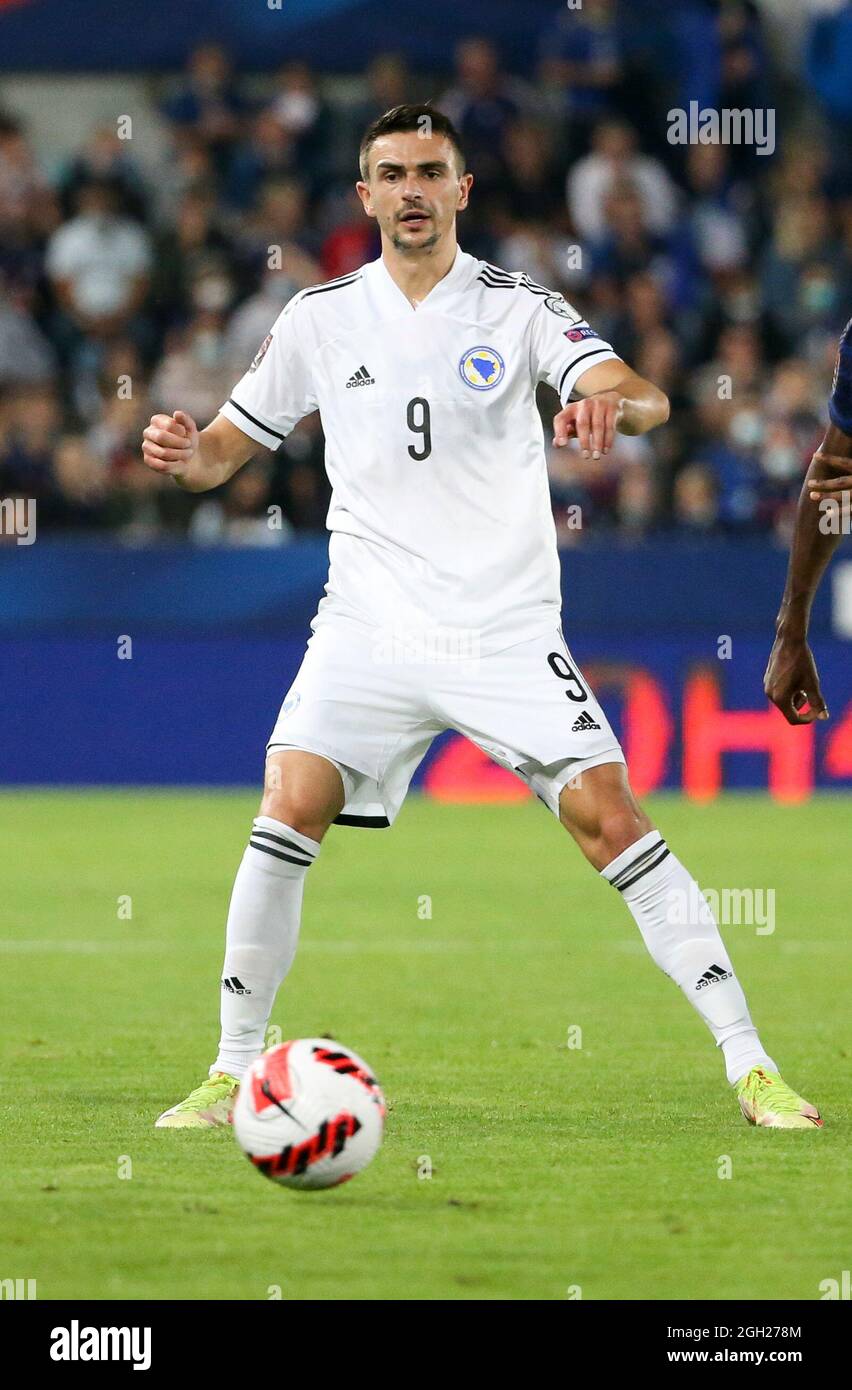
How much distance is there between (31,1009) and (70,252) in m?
11.3

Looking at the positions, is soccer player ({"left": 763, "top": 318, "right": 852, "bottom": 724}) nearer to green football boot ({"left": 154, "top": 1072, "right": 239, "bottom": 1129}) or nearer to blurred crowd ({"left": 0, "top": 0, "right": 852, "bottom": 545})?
green football boot ({"left": 154, "top": 1072, "right": 239, "bottom": 1129})

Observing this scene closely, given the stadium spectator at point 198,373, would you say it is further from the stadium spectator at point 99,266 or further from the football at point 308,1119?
the football at point 308,1119

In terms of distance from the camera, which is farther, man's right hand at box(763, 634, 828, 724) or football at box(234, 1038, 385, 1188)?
man's right hand at box(763, 634, 828, 724)

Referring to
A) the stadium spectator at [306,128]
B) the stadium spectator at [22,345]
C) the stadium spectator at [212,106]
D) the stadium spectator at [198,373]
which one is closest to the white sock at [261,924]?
the stadium spectator at [198,373]

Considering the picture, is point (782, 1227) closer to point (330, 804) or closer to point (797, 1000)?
point (330, 804)

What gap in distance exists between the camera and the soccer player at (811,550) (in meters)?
5.28

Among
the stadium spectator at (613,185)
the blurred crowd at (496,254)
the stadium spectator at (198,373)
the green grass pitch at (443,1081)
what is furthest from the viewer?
the stadium spectator at (613,185)

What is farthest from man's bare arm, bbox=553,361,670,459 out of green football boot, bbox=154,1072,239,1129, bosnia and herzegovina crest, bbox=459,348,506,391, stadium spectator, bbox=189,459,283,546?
stadium spectator, bbox=189,459,283,546

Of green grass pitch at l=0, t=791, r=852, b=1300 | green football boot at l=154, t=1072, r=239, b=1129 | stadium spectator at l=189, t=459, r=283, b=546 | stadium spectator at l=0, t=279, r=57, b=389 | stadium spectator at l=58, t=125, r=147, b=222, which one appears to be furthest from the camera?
stadium spectator at l=58, t=125, r=147, b=222

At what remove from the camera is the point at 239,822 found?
13672 millimetres

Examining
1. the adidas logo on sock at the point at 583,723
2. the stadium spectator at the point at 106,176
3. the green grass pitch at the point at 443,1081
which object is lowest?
the green grass pitch at the point at 443,1081

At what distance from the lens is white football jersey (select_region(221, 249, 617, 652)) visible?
5855 millimetres

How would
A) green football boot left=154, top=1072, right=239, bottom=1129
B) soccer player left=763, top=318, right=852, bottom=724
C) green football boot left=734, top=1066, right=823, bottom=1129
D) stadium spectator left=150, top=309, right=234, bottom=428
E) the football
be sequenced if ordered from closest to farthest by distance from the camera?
the football
soccer player left=763, top=318, right=852, bottom=724
green football boot left=734, top=1066, right=823, bottom=1129
green football boot left=154, top=1072, right=239, bottom=1129
stadium spectator left=150, top=309, right=234, bottom=428

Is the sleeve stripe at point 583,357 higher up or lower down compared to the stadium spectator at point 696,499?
higher up
